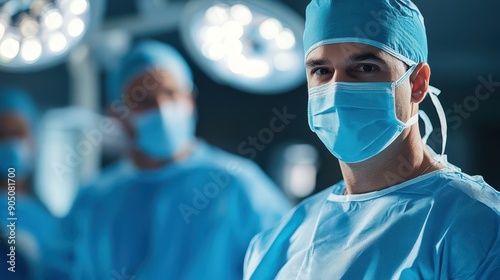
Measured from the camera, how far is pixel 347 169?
1.48 meters

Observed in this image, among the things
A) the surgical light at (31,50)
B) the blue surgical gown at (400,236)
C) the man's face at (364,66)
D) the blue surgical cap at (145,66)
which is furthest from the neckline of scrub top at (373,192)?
the surgical light at (31,50)

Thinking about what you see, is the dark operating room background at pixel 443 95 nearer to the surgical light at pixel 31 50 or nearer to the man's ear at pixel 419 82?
the surgical light at pixel 31 50

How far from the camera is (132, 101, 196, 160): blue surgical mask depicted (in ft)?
A: 8.50

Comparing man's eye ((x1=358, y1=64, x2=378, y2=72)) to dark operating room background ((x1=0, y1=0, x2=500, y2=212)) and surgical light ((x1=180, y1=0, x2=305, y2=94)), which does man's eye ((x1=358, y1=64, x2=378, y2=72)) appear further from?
dark operating room background ((x1=0, y1=0, x2=500, y2=212))

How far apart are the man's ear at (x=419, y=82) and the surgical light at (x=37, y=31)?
1.33 m

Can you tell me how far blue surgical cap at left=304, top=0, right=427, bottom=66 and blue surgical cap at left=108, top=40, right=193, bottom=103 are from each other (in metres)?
1.30

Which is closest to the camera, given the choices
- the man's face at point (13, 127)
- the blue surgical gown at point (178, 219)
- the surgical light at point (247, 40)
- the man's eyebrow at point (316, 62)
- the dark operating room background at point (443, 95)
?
the man's eyebrow at point (316, 62)

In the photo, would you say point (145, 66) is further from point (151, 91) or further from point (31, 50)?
point (31, 50)

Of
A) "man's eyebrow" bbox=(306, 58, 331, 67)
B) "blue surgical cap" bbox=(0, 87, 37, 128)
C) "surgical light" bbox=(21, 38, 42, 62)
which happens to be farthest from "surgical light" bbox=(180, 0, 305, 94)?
"blue surgical cap" bbox=(0, 87, 37, 128)

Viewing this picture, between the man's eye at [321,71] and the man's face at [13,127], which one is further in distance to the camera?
the man's face at [13,127]

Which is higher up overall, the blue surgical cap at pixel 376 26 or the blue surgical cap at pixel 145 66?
the blue surgical cap at pixel 376 26

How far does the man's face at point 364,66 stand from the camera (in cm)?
138

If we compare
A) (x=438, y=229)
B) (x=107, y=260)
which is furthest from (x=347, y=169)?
(x=107, y=260)

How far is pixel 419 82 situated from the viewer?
143 centimetres
